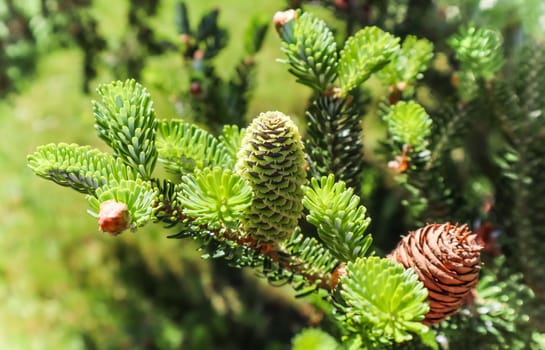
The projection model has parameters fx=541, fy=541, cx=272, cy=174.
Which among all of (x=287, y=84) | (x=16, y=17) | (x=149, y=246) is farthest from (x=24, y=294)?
(x=287, y=84)

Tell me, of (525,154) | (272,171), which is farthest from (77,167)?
(525,154)

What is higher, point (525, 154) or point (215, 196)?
point (525, 154)

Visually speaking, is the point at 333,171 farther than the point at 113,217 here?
Yes

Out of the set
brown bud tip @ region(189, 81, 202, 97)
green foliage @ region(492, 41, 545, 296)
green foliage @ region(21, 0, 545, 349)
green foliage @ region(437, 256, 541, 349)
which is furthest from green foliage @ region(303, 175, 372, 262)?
brown bud tip @ region(189, 81, 202, 97)

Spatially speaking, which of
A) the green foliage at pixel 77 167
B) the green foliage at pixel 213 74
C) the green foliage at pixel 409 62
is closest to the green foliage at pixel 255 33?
the green foliage at pixel 213 74

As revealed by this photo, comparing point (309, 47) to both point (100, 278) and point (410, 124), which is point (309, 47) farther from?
point (100, 278)

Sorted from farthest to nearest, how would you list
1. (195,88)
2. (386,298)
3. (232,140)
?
(195,88), (232,140), (386,298)
